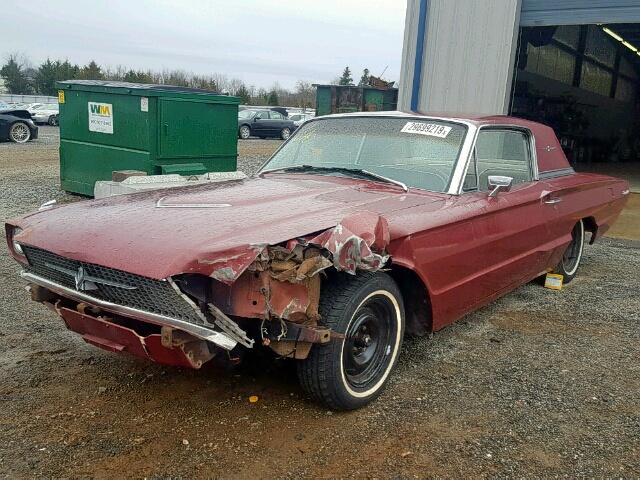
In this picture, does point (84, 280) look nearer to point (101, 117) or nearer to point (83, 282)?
point (83, 282)

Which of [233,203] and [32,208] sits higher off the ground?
[233,203]

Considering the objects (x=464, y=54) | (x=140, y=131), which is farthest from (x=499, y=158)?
(x=464, y=54)

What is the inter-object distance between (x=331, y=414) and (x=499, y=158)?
8.27ft

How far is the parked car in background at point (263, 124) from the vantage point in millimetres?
27183

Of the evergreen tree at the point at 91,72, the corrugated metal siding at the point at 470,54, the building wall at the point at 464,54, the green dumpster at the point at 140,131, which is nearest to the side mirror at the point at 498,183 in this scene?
the green dumpster at the point at 140,131

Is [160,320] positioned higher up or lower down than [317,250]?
lower down

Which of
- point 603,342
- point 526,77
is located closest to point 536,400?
point 603,342

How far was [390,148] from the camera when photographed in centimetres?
408

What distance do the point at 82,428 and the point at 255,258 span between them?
49.2 inches

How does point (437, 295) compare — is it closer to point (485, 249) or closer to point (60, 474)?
point (485, 249)

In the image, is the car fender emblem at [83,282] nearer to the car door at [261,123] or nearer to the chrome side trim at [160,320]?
the chrome side trim at [160,320]

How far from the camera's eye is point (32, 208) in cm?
838

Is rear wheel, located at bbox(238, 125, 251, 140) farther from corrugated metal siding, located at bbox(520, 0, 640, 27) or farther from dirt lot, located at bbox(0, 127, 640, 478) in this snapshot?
dirt lot, located at bbox(0, 127, 640, 478)

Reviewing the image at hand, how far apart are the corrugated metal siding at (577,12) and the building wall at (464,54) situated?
0.82 feet
